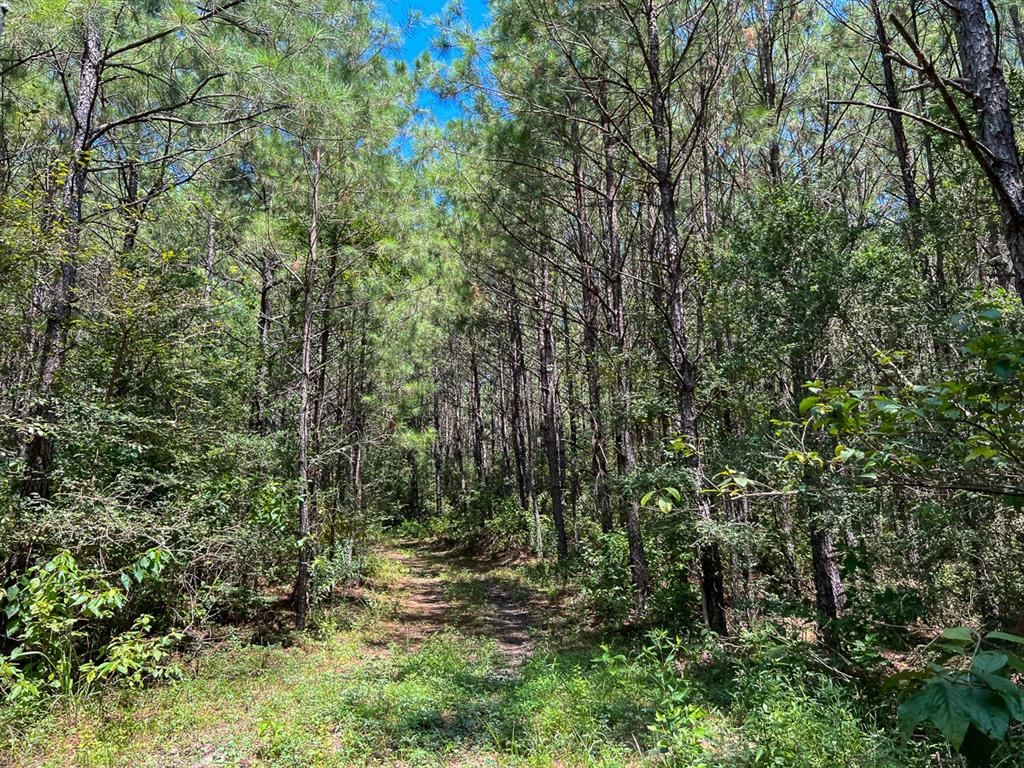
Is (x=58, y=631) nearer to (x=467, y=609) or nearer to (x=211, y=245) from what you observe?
(x=467, y=609)

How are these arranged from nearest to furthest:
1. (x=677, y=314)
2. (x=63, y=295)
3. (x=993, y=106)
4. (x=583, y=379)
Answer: (x=993, y=106) < (x=63, y=295) < (x=677, y=314) < (x=583, y=379)

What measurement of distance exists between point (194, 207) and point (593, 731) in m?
9.43

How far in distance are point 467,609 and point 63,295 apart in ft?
26.0

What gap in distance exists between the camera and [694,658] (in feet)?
19.4

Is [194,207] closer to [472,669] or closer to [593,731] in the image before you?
[472,669]

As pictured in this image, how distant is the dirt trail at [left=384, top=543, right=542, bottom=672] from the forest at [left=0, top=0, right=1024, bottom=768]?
0.15 metres

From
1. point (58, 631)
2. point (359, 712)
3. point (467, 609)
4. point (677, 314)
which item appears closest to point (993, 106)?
point (677, 314)

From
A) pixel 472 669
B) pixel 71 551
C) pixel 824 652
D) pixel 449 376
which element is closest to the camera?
pixel 71 551

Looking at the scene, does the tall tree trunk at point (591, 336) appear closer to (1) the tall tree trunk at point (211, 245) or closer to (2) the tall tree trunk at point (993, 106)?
(2) the tall tree trunk at point (993, 106)

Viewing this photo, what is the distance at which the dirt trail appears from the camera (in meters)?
8.13

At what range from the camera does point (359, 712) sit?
15.4ft

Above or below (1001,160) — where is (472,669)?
below

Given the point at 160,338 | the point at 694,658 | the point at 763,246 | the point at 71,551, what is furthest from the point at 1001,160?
the point at 160,338

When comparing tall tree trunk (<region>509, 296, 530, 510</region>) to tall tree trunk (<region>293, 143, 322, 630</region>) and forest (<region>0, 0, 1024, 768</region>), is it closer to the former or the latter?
forest (<region>0, 0, 1024, 768</region>)
